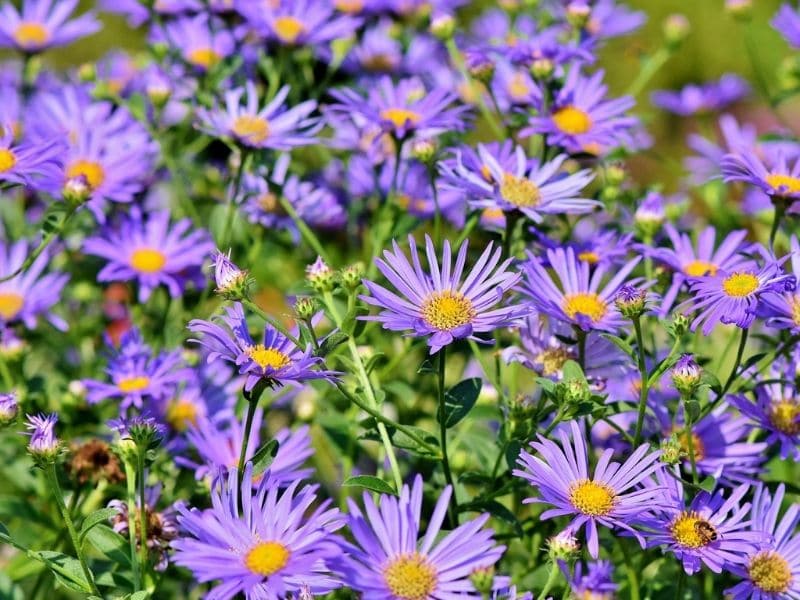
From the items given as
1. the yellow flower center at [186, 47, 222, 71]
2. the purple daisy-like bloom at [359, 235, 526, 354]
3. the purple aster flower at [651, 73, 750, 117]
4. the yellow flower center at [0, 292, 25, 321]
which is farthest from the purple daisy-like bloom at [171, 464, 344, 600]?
the purple aster flower at [651, 73, 750, 117]

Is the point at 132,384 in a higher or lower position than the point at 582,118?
lower

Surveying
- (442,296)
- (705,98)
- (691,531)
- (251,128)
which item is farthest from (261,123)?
(705,98)

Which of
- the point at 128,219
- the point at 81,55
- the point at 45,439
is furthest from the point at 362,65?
the point at 81,55

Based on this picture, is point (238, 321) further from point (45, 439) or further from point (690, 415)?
point (690, 415)

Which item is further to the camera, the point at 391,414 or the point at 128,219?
the point at 391,414

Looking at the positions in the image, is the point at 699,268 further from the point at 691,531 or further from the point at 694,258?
the point at 691,531
